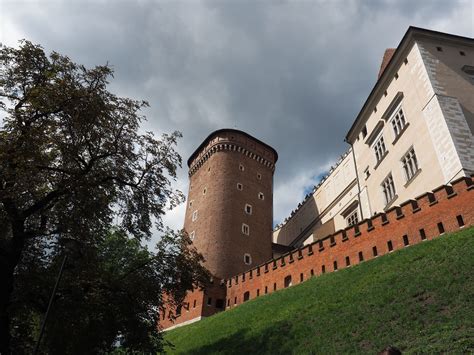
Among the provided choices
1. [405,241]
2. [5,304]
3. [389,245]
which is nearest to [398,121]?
[389,245]

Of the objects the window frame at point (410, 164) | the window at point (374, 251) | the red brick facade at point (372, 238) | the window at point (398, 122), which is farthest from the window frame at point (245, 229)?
the window at point (374, 251)

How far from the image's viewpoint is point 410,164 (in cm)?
2191

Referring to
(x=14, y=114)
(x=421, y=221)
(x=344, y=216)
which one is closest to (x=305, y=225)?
(x=344, y=216)

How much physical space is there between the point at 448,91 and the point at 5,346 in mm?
21009

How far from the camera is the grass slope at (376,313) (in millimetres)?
9195

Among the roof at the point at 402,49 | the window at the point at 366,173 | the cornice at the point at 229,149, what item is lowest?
the window at the point at 366,173

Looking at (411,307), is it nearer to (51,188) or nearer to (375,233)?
(375,233)

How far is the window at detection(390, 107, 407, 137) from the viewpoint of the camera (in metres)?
23.1

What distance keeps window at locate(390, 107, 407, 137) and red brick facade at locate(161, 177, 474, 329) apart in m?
7.13

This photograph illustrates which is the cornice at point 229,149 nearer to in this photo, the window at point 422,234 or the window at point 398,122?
the window at point 398,122

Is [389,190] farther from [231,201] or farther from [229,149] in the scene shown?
[229,149]

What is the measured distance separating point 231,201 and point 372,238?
1714cm

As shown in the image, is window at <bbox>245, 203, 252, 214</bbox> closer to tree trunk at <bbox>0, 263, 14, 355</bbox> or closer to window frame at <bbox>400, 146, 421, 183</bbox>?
window frame at <bbox>400, 146, 421, 183</bbox>

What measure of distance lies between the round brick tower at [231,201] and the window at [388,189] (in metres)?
11.8
